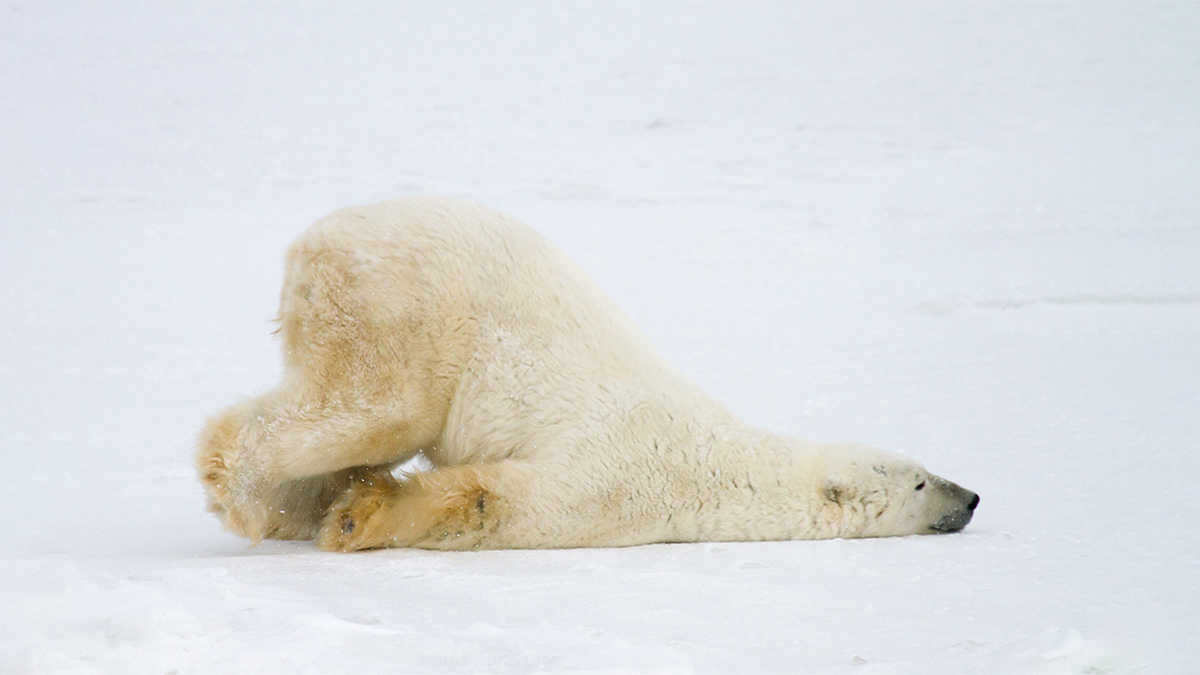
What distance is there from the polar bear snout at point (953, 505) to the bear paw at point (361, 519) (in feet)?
5.75

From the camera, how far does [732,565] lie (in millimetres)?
3295

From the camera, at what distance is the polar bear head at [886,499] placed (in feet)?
12.3

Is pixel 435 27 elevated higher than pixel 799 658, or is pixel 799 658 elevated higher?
pixel 435 27

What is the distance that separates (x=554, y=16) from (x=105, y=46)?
21.0 ft

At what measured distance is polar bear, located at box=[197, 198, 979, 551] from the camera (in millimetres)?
3461

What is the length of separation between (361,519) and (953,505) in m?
1.89

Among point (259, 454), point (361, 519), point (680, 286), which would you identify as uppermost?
point (680, 286)

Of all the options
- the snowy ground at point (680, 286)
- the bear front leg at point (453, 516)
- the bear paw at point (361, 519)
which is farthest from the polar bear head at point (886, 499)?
the bear paw at point (361, 519)

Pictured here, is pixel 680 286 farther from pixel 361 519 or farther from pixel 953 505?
pixel 361 519

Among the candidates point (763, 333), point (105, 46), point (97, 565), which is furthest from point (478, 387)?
point (105, 46)

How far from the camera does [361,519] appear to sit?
11.4 feet

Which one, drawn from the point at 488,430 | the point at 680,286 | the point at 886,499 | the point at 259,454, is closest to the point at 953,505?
the point at 886,499

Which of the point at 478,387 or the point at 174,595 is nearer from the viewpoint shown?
the point at 174,595

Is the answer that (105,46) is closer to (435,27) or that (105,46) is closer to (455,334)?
(435,27)
